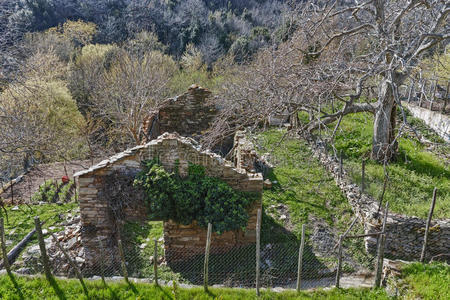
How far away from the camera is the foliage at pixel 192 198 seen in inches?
267

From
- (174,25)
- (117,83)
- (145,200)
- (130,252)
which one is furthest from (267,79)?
(174,25)

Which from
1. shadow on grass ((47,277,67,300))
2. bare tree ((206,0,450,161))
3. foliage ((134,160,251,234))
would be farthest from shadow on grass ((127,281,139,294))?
bare tree ((206,0,450,161))

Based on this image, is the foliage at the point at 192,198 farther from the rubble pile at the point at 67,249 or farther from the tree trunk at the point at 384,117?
the tree trunk at the point at 384,117

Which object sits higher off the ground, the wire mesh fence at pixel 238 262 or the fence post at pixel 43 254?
the fence post at pixel 43 254

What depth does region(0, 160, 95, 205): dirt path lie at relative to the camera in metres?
12.3

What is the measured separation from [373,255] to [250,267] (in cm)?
289

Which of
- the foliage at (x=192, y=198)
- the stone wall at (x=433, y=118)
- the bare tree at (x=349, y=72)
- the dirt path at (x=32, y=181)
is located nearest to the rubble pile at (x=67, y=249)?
the foliage at (x=192, y=198)

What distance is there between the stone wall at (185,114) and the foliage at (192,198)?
25.9 feet

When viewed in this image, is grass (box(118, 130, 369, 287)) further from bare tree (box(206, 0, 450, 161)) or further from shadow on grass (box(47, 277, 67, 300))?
bare tree (box(206, 0, 450, 161))

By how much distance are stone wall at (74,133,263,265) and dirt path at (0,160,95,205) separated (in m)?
5.88

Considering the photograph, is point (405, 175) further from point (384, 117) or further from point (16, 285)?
point (16, 285)

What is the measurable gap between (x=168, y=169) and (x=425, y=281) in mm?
5359

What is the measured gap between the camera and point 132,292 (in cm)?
567

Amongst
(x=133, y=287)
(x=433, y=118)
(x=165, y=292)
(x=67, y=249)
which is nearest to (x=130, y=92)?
(x=67, y=249)
